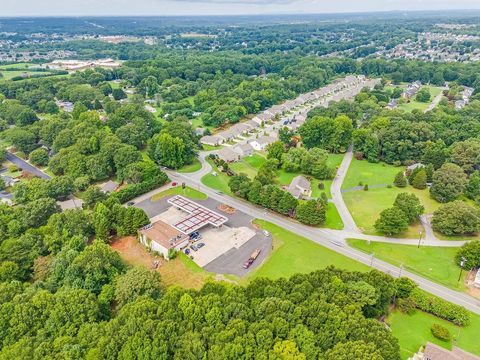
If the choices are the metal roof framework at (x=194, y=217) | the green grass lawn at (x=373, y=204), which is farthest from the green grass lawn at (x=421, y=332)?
the metal roof framework at (x=194, y=217)

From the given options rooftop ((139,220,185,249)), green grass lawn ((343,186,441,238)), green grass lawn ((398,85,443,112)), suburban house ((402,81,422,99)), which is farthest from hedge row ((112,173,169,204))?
suburban house ((402,81,422,99))

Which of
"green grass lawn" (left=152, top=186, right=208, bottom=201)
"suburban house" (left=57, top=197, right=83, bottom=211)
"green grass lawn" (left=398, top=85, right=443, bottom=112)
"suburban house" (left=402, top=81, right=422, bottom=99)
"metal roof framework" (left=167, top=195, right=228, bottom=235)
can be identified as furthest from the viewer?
"suburban house" (left=402, top=81, right=422, bottom=99)

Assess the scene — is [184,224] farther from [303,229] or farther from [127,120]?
[127,120]

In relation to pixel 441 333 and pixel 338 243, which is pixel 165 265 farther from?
pixel 441 333

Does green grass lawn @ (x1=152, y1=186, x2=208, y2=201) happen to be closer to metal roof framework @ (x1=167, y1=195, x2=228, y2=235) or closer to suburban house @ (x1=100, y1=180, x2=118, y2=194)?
metal roof framework @ (x1=167, y1=195, x2=228, y2=235)

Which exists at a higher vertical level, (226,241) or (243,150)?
(226,241)

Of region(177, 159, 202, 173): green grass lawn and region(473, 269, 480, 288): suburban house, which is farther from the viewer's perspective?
region(177, 159, 202, 173): green grass lawn

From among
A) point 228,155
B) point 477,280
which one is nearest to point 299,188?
point 228,155
